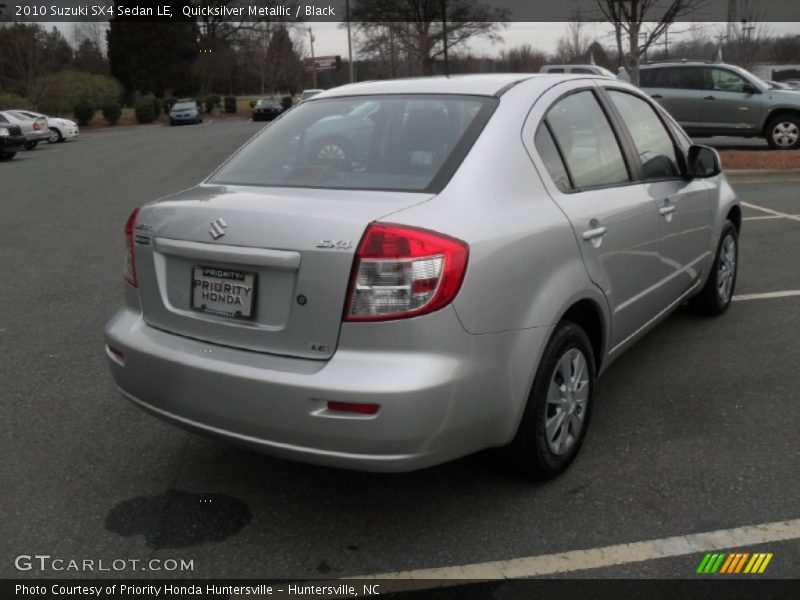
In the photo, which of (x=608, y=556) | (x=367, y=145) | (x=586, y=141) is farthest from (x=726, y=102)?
(x=608, y=556)

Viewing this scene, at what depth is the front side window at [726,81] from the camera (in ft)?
54.0

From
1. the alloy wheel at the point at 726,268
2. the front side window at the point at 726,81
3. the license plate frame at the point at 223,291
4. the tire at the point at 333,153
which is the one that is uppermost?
the front side window at the point at 726,81

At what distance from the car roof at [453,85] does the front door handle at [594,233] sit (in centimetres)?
71

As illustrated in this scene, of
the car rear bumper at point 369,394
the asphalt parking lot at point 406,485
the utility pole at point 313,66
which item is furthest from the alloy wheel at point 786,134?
the utility pole at point 313,66

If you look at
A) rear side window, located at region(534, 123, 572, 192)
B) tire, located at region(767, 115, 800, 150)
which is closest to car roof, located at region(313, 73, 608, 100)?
rear side window, located at region(534, 123, 572, 192)

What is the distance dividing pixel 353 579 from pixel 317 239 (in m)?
1.18

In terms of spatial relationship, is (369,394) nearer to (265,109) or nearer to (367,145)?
(367,145)

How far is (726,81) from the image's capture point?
16.6 m

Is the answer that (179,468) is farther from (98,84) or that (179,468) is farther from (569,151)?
(98,84)

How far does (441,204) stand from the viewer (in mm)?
2930

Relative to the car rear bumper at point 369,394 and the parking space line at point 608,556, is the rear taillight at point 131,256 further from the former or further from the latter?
the parking space line at point 608,556

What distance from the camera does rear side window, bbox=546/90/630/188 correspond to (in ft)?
12.0

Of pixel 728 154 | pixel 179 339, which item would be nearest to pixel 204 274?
pixel 179 339

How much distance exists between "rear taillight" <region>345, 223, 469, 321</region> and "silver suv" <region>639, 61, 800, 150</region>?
1535 cm
